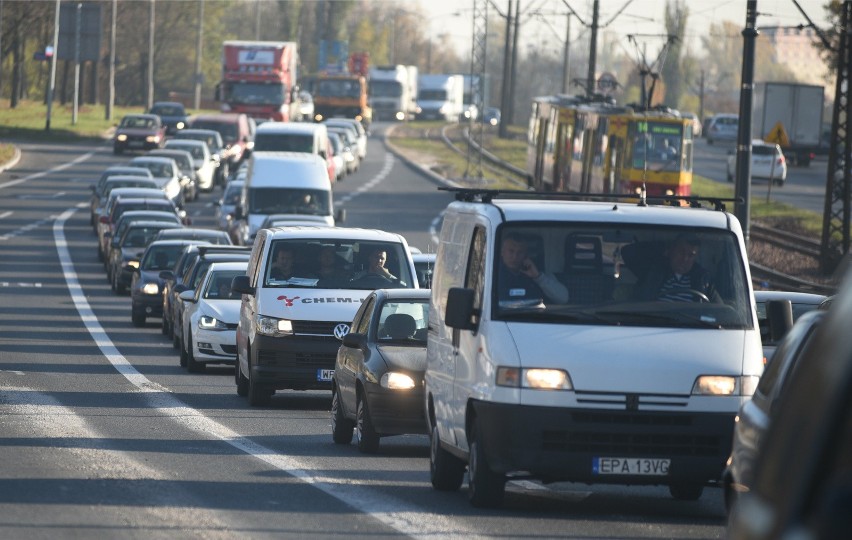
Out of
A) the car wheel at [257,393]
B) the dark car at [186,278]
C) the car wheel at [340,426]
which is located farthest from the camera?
the dark car at [186,278]

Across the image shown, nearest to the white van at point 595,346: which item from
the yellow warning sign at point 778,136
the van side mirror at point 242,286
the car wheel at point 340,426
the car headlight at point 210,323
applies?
the car wheel at point 340,426

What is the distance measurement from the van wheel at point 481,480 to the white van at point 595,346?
0.03 feet

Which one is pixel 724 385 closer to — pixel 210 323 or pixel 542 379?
pixel 542 379

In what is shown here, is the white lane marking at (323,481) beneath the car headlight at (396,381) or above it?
beneath

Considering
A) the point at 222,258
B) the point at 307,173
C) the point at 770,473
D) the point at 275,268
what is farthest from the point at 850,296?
the point at 307,173

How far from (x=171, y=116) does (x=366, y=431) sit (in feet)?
235

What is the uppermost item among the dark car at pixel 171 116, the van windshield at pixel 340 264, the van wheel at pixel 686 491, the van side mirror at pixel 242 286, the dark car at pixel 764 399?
the dark car at pixel 171 116

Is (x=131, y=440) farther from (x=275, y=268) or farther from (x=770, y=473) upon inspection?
(x=770, y=473)

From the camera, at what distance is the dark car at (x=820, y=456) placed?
3.12m

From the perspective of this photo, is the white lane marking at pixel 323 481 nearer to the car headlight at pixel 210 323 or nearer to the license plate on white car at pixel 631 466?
the license plate on white car at pixel 631 466

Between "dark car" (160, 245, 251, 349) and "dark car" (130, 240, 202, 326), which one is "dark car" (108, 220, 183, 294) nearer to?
"dark car" (130, 240, 202, 326)

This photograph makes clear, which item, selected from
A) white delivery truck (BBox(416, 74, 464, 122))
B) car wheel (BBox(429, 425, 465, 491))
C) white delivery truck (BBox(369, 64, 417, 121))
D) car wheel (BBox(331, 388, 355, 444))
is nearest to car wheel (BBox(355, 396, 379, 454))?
car wheel (BBox(331, 388, 355, 444))

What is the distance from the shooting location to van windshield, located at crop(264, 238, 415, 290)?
18.0 meters

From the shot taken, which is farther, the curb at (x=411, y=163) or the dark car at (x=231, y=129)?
the curb at (x=411, y=163)
